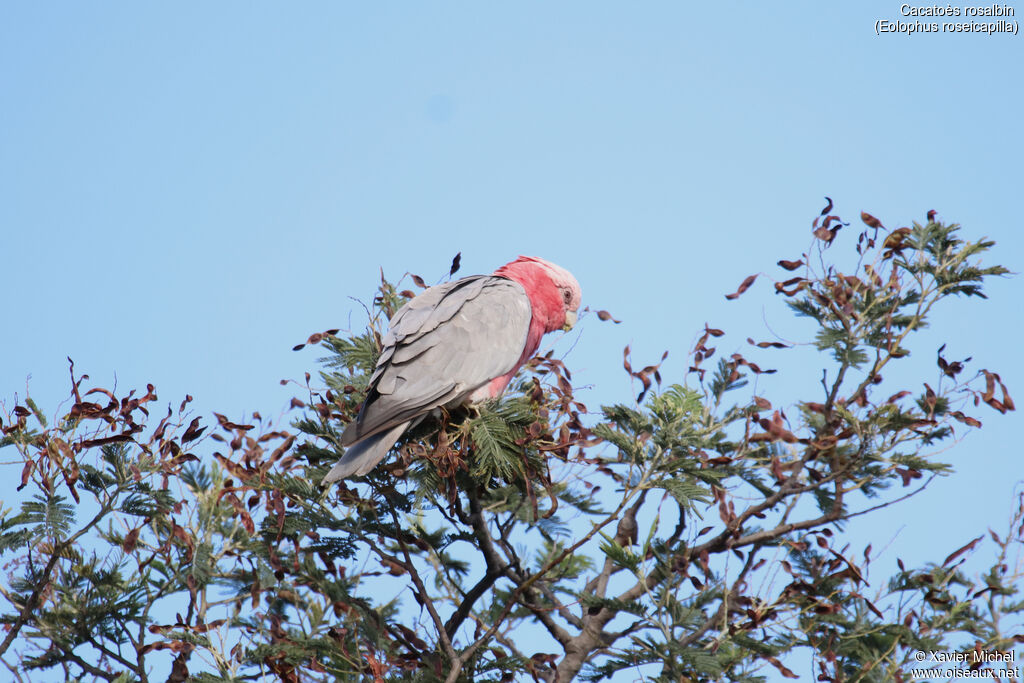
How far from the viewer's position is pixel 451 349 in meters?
5.70

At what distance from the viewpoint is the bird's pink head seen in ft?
22.3

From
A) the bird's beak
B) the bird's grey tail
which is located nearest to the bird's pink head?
the bird's beak

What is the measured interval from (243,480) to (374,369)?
40.4 inches

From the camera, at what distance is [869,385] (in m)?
5.52

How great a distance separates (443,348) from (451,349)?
0.06 m

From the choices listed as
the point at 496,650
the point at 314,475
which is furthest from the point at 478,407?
the point at 496,650

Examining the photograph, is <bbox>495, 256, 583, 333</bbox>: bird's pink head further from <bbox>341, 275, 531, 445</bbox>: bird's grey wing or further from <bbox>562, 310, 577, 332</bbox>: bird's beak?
<bbox>341, 275, 531, 445</bbox>: bird's grey wing

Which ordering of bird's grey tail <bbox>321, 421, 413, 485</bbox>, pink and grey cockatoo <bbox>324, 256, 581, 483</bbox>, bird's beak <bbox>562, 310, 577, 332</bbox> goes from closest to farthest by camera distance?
bird's grey tail <bbox>321, 421, 413, 485</bbox>
pink and grey cockatoo <bbox>324, 256, 581, 483</bbox>
bird's beak <bbox>562, 310, 577, 332</bbox>

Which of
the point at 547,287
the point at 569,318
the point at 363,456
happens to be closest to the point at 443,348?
the point at 363,456

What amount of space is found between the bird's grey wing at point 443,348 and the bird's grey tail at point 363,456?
0.23 ft

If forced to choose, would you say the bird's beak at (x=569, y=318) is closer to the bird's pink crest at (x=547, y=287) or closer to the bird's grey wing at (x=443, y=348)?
the bird's pink crest at (x=547, y=287)

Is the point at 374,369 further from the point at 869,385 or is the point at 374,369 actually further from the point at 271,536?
the point at 869,385

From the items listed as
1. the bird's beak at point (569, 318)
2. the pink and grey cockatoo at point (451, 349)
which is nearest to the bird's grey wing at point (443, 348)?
the pink and grey cockatoo at point (451, 349)

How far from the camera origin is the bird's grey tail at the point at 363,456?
16.1 ft
